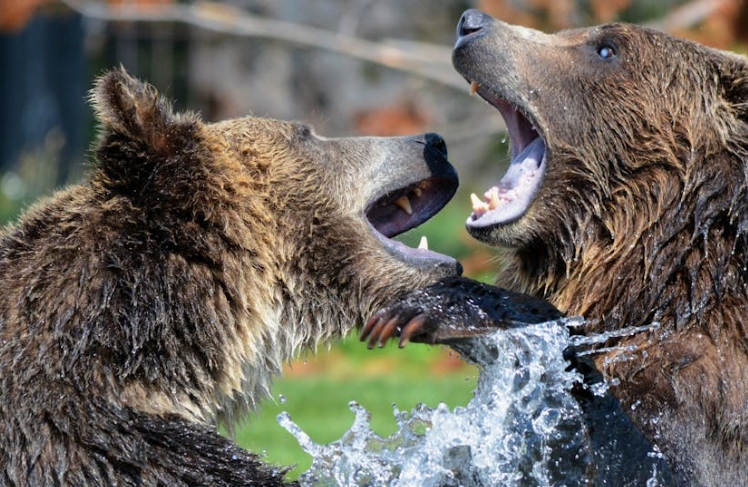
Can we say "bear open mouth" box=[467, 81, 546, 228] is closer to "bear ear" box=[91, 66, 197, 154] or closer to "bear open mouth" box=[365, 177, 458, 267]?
"bear open mouth" box=[365, 177, 458, 267]

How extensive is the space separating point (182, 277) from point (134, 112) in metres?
0.52

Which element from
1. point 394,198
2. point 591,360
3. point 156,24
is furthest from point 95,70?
point 591,360

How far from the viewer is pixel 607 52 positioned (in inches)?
176

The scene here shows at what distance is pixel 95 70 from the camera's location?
16000 millimetres

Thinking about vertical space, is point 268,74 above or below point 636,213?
above

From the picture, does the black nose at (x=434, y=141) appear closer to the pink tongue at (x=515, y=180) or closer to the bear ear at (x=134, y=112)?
the pink tongue at (x=515, y=180)

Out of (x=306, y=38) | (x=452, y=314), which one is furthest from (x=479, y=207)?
(x=306, y=38)

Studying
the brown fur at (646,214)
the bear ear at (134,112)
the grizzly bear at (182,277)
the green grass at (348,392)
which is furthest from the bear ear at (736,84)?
the green grass at (348,392)

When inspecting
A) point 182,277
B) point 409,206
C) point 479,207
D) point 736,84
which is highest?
point 736,84

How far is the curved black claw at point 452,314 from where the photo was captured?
3682mm

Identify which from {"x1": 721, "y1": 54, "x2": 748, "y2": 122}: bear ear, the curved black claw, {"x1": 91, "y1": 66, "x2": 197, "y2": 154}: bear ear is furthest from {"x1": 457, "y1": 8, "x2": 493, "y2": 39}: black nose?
{"x1": 91, "y1": 66, "x2": 197, "y2": 154}: bear ear

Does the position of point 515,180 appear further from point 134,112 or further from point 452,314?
point 134,112

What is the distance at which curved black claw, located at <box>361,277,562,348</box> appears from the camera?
368 centimetres

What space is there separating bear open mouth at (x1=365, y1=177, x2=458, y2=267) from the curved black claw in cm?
50
